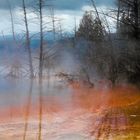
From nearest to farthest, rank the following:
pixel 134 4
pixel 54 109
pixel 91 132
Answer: pixel 91 132
pixel 54 109
pixel 134 4

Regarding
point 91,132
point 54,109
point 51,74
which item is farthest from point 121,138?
point 51,74

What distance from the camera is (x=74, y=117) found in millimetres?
18172

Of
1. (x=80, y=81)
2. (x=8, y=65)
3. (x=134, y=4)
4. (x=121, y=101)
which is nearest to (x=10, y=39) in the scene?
(x=8, y=65)

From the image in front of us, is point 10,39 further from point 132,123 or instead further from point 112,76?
point 132,123

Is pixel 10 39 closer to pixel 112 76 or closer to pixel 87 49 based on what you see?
pixel 87 49

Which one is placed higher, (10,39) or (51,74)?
(10,39)

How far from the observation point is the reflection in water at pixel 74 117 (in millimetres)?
14836

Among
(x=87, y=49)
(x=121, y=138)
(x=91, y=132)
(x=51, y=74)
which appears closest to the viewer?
(x=121, y=138)

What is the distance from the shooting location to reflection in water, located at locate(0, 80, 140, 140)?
A: 14836 mm

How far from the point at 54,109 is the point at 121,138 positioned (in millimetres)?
6984

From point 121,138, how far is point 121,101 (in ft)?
29.5

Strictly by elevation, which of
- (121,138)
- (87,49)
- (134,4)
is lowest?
(121,138)

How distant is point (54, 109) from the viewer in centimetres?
2078

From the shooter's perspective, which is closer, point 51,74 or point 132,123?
point 132,123
